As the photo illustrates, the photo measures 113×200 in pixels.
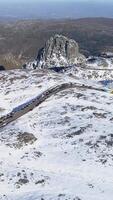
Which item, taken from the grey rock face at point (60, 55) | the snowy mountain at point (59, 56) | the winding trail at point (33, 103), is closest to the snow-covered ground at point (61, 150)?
the winding trail at point (33, 103)

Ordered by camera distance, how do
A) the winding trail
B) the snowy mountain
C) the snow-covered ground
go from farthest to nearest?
the snowy mountain < the winding trail < the snow-covered ground

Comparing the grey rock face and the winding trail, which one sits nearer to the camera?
the winding trail

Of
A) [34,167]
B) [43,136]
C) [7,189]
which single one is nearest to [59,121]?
[43,136]

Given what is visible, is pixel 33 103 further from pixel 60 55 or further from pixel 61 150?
pixel 60 55

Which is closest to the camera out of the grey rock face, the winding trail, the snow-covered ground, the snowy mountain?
the snow-covered ground

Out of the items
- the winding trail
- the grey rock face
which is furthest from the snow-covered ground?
the grey rock face

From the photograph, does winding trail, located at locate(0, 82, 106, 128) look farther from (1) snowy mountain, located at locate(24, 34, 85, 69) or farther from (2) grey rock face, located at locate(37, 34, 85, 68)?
(2) grey rock face, located at locate(37, 34, 85, 68)

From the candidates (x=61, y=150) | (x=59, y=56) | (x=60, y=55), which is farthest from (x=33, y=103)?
(x=60, y=55)

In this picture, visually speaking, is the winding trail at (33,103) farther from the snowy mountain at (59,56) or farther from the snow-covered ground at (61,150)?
the snowy mountain at (59,56)
